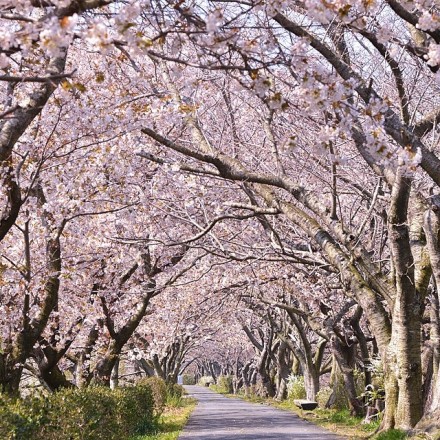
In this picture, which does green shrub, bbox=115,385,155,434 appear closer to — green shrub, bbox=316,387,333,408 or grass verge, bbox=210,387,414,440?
grass verge, bbox=210,387,414,440

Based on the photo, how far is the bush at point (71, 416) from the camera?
290 inches

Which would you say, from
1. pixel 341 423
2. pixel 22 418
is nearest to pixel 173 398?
pixel 341 423

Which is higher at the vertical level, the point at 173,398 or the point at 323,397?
the point at 173,398

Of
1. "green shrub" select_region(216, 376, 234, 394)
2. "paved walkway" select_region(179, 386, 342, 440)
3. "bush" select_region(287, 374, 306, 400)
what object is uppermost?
"green shrub" select_region(216, 376, 234, 394)

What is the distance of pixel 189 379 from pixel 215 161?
105993mm

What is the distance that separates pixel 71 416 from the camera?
9922mm

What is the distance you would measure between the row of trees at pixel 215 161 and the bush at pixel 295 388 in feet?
38.6

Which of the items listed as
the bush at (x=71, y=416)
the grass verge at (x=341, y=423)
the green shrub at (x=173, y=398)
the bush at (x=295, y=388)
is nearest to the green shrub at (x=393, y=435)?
the grass verge at (x=341, y=423)

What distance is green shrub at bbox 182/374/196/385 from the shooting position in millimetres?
112175

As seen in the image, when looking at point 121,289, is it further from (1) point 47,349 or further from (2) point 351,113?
(2) point 351,113

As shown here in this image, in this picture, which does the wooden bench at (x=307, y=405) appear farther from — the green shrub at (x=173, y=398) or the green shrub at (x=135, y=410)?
the green shrub at (x=173, y=398)

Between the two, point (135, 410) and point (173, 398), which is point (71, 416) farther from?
point (173, 398)

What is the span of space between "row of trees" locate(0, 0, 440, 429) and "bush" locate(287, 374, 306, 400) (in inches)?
463

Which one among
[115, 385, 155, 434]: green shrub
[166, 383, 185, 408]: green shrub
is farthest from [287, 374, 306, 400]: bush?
[115, 385, 155, 434]: green shrub
